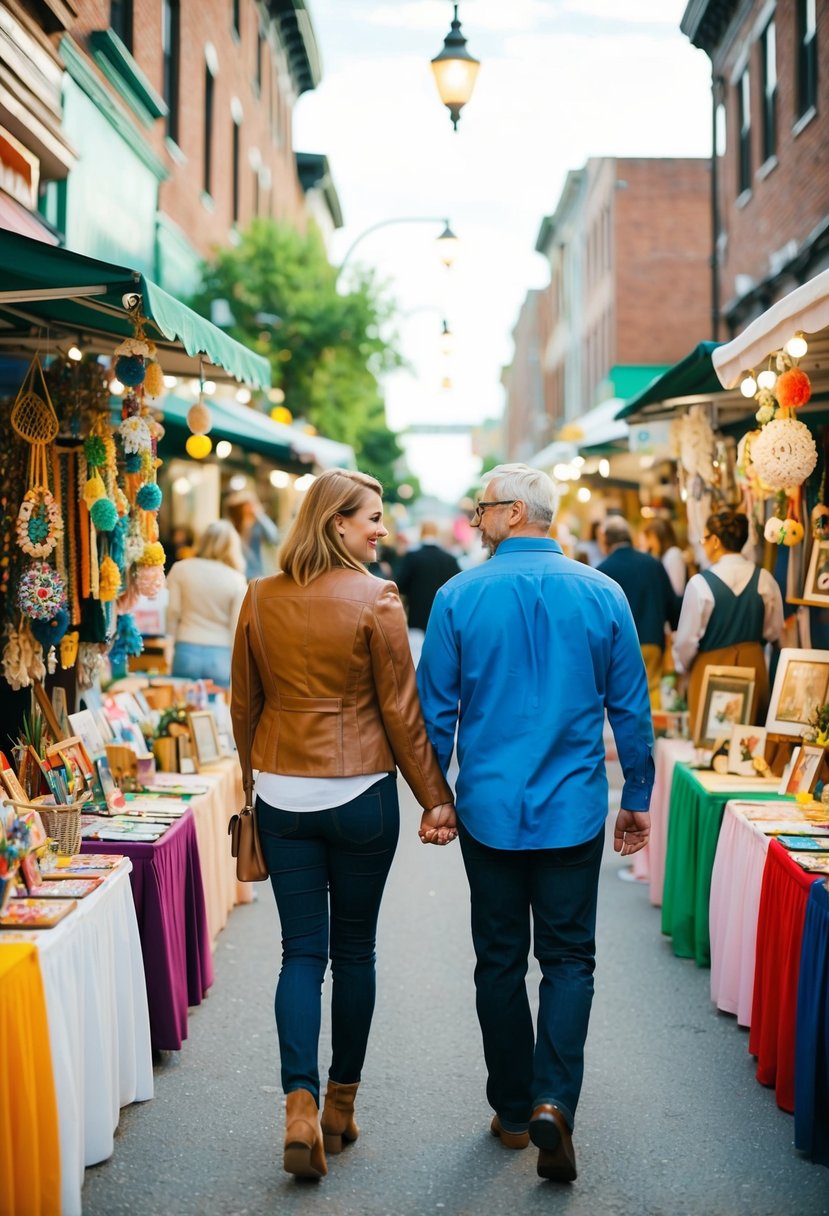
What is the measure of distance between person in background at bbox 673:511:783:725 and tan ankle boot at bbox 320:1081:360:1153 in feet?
11.2

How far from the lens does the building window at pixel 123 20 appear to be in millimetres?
13562

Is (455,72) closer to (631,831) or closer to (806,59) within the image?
(631,831)

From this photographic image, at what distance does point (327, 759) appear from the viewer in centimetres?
400

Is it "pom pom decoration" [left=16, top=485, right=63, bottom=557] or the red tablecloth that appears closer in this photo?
the red tablecloth

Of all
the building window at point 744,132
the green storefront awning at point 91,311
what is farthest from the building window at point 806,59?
the green storefront awning at point 91,311

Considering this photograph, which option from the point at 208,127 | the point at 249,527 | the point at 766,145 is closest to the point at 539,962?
the point at 249,527

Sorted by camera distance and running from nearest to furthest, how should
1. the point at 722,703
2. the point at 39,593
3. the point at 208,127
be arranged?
the point at 39,593, the point at 722,703, the point at 208,127

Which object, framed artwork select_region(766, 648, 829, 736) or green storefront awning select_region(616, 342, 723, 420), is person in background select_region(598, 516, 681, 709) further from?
framed artwork select_region(766, 648, 829, 736)

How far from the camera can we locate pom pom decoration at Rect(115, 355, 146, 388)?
588cm

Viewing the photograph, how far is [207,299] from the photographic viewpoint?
59.5ft

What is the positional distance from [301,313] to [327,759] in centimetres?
1509

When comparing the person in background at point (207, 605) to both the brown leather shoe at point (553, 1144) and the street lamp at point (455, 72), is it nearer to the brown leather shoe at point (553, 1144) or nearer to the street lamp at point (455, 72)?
the street lamp at point (455, 72)

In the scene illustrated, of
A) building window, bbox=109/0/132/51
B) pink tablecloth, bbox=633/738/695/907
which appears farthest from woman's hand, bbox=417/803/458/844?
building window, bbox=109/0/132/51

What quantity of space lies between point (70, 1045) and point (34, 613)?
235 centimetres
